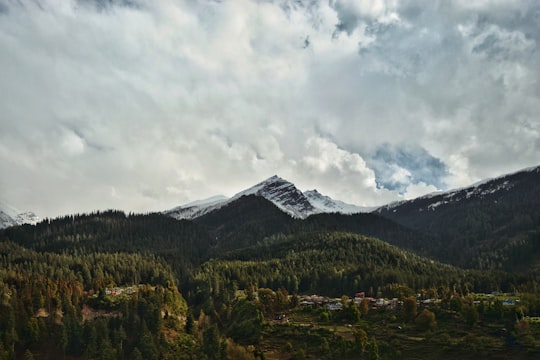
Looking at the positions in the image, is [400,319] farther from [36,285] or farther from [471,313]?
[36,285]

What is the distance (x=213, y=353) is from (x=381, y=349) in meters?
51.0

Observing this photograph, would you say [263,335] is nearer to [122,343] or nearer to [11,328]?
[122,343]

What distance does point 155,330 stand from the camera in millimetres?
155750

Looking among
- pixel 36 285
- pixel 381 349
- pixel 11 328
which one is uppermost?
pixel 36 285

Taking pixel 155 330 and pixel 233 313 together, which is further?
pixel 233 313

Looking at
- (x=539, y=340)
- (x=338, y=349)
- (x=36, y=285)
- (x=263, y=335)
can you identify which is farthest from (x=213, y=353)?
(x=539, y=340)

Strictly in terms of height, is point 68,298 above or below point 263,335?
above

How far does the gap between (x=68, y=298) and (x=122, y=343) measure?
3602 cm

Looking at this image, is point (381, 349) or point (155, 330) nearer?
point (381, 349)

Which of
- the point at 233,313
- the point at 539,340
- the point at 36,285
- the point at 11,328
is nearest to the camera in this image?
the point at 539,340

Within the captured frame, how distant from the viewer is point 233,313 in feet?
624

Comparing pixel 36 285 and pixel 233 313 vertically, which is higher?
pixel 36 285

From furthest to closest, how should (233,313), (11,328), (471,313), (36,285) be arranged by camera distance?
(233,313)
(36,285)
(471,313)
(11,328)

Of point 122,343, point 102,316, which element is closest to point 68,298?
point 102,316
